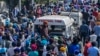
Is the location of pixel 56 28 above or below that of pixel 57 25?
below

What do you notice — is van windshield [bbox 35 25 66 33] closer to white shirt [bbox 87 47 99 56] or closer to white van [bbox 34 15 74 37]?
white van [bbox 34 15 74 37]

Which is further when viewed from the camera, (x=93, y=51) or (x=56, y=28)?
(x=56, y=28)

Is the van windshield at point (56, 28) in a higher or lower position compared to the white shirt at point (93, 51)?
lower

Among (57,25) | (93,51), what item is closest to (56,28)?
(57,25)

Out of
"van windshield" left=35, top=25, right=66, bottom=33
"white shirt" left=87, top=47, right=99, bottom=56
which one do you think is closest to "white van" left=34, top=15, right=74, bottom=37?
"van windshield" left=35, top=25, right=66, bottom=33

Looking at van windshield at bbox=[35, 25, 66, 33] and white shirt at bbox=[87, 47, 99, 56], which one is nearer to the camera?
white shirt at bbox=[87, 47, 99, 56]

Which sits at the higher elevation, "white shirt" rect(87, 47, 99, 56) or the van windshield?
"white shirt" rect(87, 47, 99, 56)

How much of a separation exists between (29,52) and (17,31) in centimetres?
631

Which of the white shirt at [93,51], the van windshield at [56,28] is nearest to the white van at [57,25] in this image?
the van windshield at [56,28]

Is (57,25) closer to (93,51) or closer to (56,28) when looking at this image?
(56,28)

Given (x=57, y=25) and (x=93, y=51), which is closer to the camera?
(x=93, y=51)

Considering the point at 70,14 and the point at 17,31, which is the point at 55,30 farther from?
the point at 70,14

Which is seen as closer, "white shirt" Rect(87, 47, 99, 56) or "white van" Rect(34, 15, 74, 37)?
"white shirt" Rect(87, 47, 99, 56)

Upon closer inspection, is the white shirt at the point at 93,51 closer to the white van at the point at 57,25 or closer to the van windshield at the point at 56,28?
the white van at the point at 57,25
